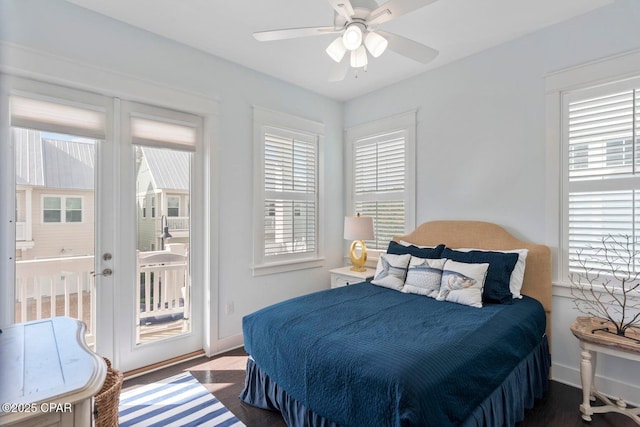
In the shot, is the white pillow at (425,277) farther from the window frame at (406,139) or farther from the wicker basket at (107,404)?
the wicker basket at (107,404)

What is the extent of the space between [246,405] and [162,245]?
1533mm

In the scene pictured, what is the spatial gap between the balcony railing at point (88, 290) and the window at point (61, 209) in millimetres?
301

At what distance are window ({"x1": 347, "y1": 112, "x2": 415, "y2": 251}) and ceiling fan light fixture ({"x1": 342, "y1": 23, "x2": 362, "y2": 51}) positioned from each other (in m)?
1.80

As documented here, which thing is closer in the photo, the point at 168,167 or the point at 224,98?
the point at 168,167

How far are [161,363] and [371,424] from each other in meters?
2.21

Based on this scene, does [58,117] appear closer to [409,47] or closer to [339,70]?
[339,70]

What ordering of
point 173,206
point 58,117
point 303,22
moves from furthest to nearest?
point 173,206, point 303,22, point 58,117

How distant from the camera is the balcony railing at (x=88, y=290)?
227cm

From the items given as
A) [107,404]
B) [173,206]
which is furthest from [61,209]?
[107,404]

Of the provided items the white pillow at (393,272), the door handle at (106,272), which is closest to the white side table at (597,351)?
the white pillow at (393,272)

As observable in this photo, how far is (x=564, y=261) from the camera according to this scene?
254 cm

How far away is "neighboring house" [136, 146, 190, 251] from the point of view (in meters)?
2.76

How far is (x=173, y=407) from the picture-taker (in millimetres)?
2215

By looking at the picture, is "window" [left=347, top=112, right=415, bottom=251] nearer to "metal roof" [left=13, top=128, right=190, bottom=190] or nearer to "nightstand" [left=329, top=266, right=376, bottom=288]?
"nightstand" [left=329, top=266, right=376, bottom=288]
